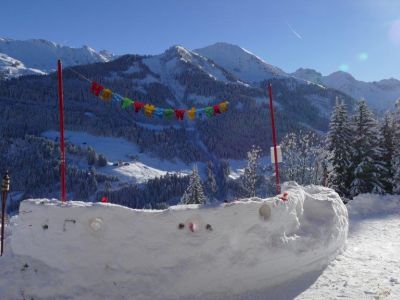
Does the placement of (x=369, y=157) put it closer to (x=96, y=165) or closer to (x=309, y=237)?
(x=309, y=237)

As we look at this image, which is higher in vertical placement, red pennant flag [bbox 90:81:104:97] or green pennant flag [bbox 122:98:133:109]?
red pennant flag [bbox 90:81:104:97]

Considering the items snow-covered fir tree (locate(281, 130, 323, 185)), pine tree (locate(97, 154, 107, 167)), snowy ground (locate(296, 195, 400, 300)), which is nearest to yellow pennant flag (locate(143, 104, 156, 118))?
snowy ground (locate(296, 195, 400, 300))

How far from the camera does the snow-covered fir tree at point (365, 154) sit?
2983cm

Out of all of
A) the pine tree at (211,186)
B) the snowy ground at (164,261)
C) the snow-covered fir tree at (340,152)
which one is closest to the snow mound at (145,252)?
the snowy ground at (164,261)

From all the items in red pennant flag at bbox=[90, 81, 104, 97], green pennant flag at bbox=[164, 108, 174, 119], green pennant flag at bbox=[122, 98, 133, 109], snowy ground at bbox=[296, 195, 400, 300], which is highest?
red pennant flag at bbox=[90, 81, 104, 97]

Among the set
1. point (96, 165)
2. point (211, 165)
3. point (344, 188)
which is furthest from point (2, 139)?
point (344, 188)

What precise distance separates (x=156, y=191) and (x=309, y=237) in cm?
13668

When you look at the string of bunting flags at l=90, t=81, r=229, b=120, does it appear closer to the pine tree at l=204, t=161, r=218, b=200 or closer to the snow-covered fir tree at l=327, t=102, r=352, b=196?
the snow-covered fir tree at l=327, t=102, r=352, b=196

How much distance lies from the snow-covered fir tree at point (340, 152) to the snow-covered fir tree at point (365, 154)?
43 cm

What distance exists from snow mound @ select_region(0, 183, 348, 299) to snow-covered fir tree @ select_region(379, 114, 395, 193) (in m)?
24.5

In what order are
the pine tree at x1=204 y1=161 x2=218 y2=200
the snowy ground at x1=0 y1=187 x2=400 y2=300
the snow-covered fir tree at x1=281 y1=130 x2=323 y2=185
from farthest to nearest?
1. the pine tree at x1=204 y1=161 x2=218 y2=200
2. the snow-covered fir tree at x1=281 y1=130 x2=323 y2=185
3. the snowy ground at x1=0 y1=187 x2=400 y2=300

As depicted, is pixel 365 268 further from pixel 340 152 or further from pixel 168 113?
pixel 340 152

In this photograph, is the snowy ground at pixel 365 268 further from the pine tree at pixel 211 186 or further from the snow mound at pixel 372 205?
the pine tree at pixel 211 186

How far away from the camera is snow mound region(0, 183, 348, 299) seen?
8.14 metres
